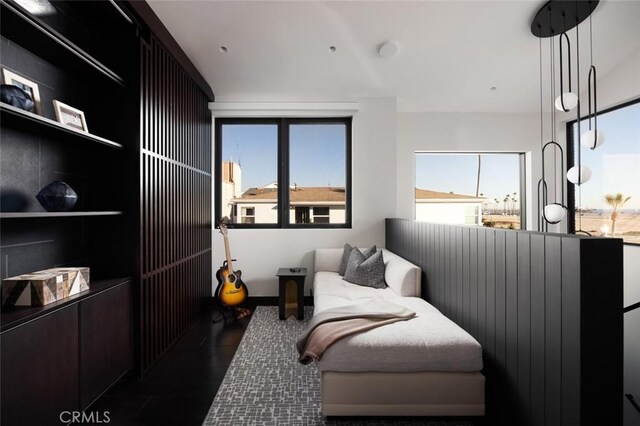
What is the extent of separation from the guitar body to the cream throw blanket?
5.46ft

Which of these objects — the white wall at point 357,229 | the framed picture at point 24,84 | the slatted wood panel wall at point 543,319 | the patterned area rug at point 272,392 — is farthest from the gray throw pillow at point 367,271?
the framed picture at point 24,84

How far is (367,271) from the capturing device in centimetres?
327

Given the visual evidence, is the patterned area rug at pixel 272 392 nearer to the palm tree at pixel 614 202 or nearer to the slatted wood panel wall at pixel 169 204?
the slatted wood panel wall at pixel 169 204

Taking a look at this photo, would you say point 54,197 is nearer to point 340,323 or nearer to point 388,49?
point 340,323

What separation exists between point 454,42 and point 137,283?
354 cm

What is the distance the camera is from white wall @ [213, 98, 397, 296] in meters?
4.12

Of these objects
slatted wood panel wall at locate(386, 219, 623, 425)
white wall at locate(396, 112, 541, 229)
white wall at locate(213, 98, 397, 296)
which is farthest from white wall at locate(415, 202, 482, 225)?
slatted wood panel wall at locate(386, 219, 623, 425)

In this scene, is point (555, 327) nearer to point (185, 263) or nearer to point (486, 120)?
point (185, 263)

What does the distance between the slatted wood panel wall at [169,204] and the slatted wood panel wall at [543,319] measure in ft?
7.40

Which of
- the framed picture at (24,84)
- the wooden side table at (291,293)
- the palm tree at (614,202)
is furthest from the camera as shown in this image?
the palm tree at (614,202)

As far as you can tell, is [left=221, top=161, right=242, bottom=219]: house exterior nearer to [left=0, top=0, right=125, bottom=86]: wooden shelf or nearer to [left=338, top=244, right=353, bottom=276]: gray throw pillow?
[left=338, top=244, right=353, bottom=276]: gray throw pillow

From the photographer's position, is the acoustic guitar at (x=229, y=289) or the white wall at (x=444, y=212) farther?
the white wall at (x=444, y=212)

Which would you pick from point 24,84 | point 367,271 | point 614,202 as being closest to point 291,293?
point 367,271

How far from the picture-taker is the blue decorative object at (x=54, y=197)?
175 cm
